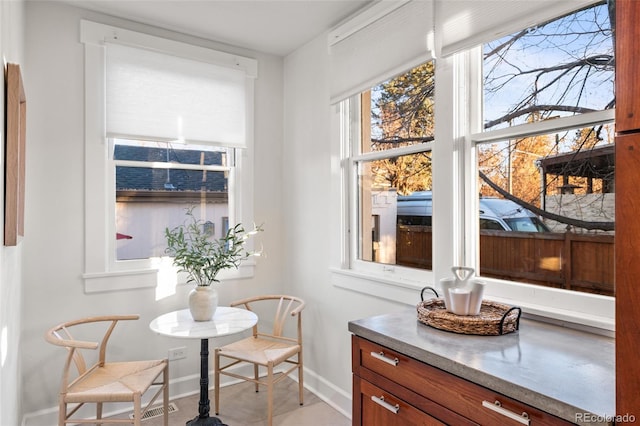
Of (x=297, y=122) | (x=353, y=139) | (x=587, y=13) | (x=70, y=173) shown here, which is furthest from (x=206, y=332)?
(x=587, y=13)

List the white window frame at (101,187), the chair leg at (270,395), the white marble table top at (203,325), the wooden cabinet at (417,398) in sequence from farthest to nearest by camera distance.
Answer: the white window frame at (101,187), the chair leg at (270,395), the white marble table top at (203,325), the wooden cabinet at (417,398)

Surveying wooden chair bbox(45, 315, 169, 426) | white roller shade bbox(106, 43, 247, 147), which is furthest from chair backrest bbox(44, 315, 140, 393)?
white roller shade bbox(106, 43, 247, 147)

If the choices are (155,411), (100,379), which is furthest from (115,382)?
(155,411)

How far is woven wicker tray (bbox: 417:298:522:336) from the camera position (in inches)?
59.0

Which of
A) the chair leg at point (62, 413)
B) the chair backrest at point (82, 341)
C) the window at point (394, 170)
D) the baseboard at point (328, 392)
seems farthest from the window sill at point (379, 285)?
the chair leg at point (62, 413)

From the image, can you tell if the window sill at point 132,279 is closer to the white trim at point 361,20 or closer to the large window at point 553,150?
the white trim at point 361,20

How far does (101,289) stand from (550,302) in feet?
8.45

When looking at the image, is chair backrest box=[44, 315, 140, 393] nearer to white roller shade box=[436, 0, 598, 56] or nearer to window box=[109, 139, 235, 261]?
window box=[109, 139, 235, 261]

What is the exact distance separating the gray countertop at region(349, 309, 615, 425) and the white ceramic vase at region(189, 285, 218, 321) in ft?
3.44

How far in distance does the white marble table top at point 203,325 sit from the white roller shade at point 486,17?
185 cm

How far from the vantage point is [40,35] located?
244 centimetres

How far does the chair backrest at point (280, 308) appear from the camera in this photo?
278 centimetres

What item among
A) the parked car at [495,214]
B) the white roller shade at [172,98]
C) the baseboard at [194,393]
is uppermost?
the white roller shade at [172,98]

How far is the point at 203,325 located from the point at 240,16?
1.99 m
